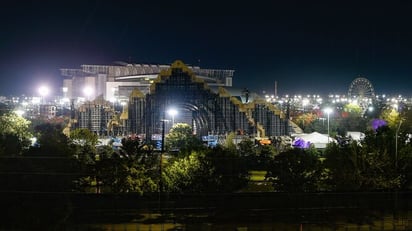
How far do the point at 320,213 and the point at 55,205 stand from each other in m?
9.39

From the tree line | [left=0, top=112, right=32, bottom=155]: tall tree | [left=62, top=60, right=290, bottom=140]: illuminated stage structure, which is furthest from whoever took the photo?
[left=62, top=60, right=290, bottom=140]: illuminated stage structure

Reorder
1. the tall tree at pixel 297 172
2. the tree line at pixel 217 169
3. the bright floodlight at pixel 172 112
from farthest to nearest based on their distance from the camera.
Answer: the bright floodlight at pixel 172 112 → the tall tree at pixel 297 172 → the tree line at pixel 217 169

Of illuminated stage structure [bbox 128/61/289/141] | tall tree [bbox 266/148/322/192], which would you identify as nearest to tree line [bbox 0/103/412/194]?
tall tree [bbox 266/148/322/192]

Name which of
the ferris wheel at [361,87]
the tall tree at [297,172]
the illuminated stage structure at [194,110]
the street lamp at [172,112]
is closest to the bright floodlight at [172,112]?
the street lamp at [172,112]

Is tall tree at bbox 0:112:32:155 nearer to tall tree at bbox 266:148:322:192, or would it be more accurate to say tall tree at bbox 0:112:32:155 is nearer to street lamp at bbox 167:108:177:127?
tall tree at bbox 266:148:322:192

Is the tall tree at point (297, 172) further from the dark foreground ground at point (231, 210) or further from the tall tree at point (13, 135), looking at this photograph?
the tall tree at point (13, 135)

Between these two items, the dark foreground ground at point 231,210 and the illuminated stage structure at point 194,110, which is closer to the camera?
the dark foreground ground at point 231,210

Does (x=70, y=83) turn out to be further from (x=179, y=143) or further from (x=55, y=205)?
(x=55, y=205)

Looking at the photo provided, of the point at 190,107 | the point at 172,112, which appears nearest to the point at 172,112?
the point at 172,112

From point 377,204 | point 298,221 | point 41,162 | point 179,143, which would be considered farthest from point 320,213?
point 179,143

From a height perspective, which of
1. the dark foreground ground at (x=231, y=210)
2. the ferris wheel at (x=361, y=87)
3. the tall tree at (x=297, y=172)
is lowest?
the dark foreground ground at (x=231, y=210)

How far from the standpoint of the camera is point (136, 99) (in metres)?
40.8

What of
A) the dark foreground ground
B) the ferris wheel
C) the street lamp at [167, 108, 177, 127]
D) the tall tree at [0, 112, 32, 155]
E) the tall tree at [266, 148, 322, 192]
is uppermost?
the ferris wheel

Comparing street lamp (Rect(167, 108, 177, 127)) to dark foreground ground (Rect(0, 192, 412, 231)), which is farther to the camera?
street lamp (Rect(167, 108, 177, 127))
